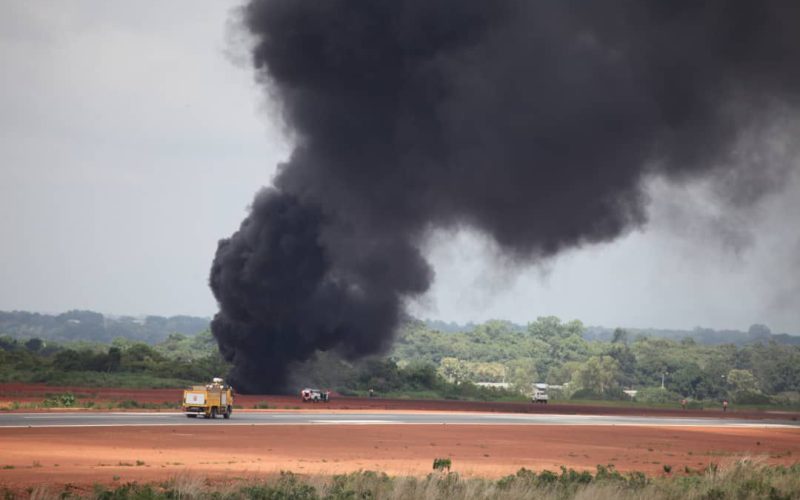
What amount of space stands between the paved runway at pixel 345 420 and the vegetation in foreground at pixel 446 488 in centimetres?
2547

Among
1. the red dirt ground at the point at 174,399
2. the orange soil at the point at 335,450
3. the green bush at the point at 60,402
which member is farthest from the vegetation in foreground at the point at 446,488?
the red dirt ground at the point at 174,399

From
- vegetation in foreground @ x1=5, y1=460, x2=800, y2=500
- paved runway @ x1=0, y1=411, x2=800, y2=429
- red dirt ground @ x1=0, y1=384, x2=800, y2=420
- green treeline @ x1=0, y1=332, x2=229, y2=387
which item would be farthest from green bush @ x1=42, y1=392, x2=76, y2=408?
vegetation in foreground @ x1=5, y1=460, x2=800, y2=500

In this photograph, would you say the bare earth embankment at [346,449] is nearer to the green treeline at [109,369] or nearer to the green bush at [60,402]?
the green bush at [60,402]

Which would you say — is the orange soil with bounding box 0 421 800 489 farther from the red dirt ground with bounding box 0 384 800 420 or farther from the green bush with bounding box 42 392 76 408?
the red dirt ground with bounding box 0 384 800 420

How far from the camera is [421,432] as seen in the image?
Result: 58.5 m

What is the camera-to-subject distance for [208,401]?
205ft

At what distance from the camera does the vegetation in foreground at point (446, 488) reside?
25.9 m

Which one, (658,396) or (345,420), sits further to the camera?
(658,396)

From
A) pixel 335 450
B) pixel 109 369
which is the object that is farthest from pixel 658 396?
pixel 335 450

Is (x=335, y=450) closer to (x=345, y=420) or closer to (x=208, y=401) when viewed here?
(x=208, y=401)

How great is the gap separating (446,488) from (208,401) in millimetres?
37021

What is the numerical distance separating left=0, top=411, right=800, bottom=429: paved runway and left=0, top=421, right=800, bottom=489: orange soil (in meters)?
2.79

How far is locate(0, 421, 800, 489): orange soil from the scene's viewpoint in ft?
113

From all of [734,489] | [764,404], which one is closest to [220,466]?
[734,489]
